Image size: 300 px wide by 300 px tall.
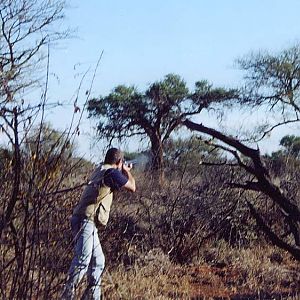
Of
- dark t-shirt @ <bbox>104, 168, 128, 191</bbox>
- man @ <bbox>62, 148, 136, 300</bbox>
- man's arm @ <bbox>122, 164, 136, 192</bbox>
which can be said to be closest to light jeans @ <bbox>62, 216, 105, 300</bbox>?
man @ <bbox>62, 148, 136, 300</bbox>

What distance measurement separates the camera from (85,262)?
26.4 ft

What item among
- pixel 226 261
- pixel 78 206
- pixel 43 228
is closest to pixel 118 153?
pixel 78 206

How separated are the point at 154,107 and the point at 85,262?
1348 centimetres

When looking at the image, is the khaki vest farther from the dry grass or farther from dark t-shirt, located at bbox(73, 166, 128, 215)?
the dry grass

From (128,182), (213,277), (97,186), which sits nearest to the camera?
(97,186)

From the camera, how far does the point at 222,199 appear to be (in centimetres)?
1478

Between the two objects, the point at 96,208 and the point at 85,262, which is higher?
the point at 96,208

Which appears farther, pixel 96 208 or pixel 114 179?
pixel 96 208

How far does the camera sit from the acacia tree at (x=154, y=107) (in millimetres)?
15219

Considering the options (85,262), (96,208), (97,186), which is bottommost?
(85,262)

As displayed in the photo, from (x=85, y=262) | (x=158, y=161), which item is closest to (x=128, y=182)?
(x=85, y=262)

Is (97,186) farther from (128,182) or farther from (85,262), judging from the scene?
(128,182)

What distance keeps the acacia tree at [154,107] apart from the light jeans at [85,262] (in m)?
3.15

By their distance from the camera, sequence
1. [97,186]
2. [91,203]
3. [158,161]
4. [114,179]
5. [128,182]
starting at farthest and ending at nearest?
[158,161] < [128,182] < [91,203] < [114,179] < [97,186]
